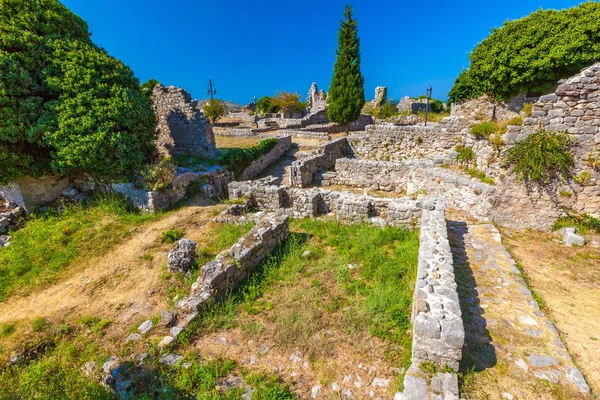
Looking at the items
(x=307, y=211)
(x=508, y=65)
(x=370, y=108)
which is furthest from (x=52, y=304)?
(x=370, y=108)

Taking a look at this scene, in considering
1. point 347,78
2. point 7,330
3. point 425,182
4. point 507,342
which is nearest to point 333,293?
point 507,342

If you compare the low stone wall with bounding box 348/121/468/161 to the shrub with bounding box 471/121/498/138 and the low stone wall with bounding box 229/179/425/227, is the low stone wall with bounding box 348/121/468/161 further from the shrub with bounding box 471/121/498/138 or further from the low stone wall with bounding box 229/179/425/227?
the low stone wall with bounding box 229/179/425/227

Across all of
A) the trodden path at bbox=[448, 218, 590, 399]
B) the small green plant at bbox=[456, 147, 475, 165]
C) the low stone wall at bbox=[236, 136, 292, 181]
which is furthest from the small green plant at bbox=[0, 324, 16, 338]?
the small green plant at bbox=[456, 147, 475, 165]

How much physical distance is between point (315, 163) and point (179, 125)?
797 centimetres

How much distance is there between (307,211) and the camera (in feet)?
32.1

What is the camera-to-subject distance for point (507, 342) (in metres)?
4.52

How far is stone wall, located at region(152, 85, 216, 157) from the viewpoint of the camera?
15523 mm

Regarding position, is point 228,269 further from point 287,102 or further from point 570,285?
point 287,102

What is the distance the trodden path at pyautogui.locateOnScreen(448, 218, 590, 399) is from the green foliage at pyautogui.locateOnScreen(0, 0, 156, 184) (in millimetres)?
11350

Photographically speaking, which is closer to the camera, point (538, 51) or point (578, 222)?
point (578, 222)

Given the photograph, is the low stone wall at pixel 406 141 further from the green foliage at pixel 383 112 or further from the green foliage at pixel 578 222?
the green foliage at pixel 383 112

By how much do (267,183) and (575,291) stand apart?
981cm

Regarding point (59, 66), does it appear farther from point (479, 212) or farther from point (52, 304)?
point (479, 212)

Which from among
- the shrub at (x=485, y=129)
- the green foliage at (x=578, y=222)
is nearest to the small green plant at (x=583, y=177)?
the green foliage at (x=578, y=222)
